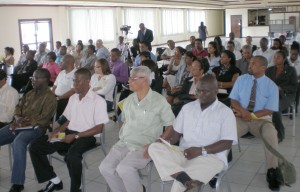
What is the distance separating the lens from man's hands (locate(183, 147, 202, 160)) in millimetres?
2480

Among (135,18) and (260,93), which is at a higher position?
(135,18)

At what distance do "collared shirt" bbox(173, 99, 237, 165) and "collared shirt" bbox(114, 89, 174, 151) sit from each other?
0.16m

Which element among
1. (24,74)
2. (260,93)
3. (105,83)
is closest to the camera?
(260,93)

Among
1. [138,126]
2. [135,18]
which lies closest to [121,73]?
[138,126]

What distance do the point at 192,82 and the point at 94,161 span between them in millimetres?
1482

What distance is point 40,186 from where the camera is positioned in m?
3.40

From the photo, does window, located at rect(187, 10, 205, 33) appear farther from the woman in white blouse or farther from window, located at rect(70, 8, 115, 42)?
the woman in white blouse

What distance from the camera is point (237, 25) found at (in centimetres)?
3052

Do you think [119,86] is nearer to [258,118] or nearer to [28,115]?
[28,115]

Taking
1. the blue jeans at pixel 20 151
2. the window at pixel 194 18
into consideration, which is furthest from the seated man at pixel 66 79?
the window at pixel 194 18

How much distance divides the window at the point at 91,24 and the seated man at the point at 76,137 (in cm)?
1312

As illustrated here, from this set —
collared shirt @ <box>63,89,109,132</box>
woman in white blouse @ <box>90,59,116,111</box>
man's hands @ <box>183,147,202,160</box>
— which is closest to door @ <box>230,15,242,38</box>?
woman in white blouse @ <box>90,59,116,111</box>

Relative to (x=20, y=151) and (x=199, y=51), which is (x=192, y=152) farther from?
(x=199, y=51)

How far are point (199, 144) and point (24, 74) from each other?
498 centimetres
